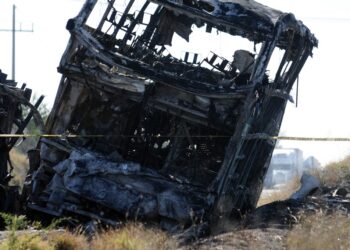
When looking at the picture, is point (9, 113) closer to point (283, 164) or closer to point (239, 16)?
point (239, 16)

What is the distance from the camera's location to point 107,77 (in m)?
13.1

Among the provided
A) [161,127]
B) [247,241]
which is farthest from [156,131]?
[247,241]

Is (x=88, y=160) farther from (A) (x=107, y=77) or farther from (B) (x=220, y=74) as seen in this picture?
(B) (x=220, y=74)

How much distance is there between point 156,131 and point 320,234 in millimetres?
6054

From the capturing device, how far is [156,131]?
14.0 meters

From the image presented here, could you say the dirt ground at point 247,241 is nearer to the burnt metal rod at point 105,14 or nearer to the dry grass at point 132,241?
the dry grass at point 132,241

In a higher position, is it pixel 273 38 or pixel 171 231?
pixel 273 38

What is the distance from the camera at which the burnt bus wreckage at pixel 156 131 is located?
12.3 metres

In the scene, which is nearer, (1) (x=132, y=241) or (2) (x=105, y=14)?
(1) (x=132, y=241)

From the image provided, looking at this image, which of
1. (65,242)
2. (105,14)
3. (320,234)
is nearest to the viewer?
(65,242)

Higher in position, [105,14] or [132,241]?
[105,14]

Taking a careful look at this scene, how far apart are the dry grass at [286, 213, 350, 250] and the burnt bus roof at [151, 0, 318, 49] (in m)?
4.63

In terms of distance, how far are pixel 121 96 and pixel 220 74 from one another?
3.76 metres

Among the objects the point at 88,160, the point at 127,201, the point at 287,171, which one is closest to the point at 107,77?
the point at 88,160
